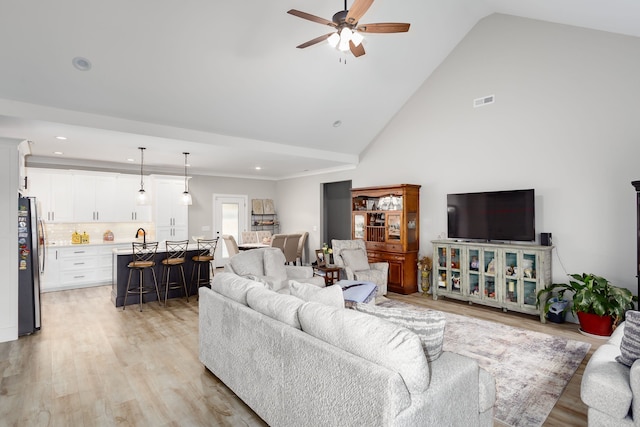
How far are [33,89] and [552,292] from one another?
7.00m

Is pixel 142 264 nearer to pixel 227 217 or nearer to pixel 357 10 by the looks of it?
pixel 227 217

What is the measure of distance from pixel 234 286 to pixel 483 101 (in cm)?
496

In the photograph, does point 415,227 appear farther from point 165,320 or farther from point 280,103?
point 165,320

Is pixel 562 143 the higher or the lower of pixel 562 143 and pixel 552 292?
the higher

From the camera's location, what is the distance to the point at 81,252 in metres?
6.80

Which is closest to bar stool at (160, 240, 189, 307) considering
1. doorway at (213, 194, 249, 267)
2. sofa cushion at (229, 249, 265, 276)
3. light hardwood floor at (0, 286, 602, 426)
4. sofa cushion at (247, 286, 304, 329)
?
light hardwood floor at (0, 286, 602, 426)

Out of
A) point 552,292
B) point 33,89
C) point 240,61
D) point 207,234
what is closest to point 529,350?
point 552,292

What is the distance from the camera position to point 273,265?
15.8 feet

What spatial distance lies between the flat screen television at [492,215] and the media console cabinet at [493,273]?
20cm

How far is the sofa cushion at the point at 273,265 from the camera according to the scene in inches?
188

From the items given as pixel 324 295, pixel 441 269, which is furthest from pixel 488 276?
pixel 324 295

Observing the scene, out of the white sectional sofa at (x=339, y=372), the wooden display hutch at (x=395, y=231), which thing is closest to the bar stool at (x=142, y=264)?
the white sectional sofa at (x=339, y=372)

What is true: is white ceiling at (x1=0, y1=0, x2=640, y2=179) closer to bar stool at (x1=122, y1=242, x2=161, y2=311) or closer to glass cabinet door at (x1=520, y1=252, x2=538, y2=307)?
bar stool at (x1=122, y1=242, x2=161, y2=311)

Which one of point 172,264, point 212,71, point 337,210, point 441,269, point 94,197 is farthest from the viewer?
point 337,210
